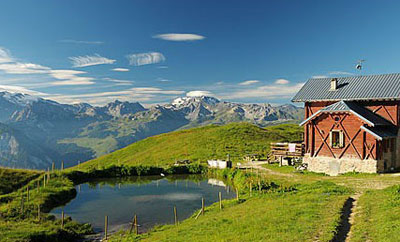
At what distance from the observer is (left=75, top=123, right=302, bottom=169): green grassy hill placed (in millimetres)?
68625

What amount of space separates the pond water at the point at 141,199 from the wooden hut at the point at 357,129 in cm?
1419

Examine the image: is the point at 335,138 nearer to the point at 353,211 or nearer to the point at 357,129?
the point at 357,129

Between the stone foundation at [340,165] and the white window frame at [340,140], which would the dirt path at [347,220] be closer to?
the stone foundation at [340,165]

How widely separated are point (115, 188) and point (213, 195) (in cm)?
1452

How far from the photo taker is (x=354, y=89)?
45094 millimetres

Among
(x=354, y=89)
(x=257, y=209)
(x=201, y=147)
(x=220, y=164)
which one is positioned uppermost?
(x=354, y=89)

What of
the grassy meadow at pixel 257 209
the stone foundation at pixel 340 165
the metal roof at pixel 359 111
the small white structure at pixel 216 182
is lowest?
the small white structure at pixel 216 182

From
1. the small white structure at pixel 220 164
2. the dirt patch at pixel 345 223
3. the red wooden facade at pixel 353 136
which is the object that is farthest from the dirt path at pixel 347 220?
the small white structure at pixel 220 164

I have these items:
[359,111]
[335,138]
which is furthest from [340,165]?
[359,111]

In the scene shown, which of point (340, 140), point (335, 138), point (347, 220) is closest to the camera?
point (347, 220)

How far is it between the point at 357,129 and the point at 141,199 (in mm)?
28176

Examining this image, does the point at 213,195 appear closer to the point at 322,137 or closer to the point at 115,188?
the point at 115,188

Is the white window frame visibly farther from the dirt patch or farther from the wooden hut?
the dirt patch

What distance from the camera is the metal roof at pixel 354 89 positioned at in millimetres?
41781
